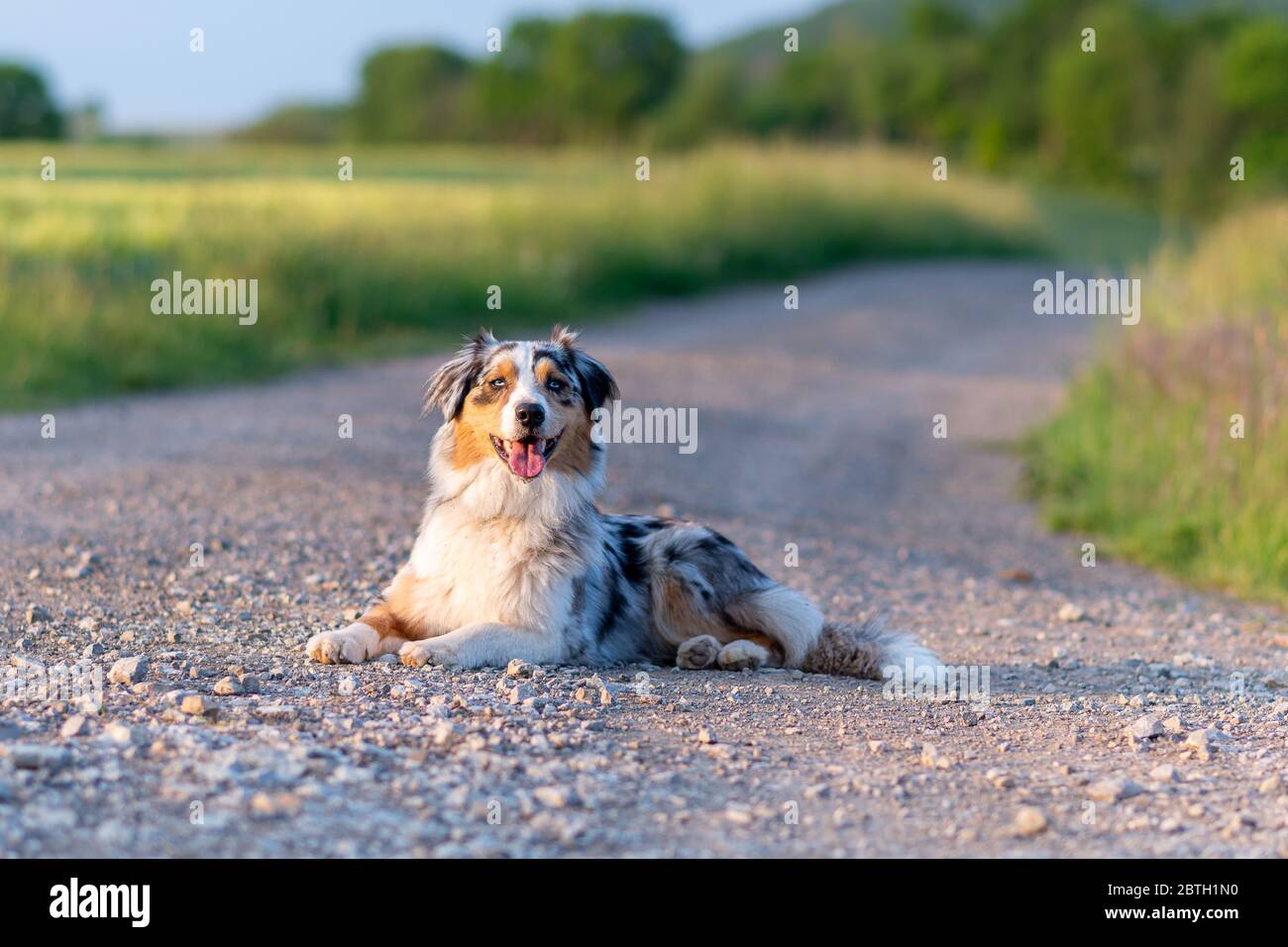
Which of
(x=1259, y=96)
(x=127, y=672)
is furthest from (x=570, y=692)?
(x=1259, y=96)

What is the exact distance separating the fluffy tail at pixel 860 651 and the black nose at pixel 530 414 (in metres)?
1.71

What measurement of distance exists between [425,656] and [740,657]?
144cm

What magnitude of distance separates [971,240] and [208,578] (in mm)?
28349

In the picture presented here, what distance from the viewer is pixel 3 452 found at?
1070 cm

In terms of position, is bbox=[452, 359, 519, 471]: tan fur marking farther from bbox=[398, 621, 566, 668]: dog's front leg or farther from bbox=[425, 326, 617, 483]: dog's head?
bbox=[398, 621, 566, 668]: dog's front leg

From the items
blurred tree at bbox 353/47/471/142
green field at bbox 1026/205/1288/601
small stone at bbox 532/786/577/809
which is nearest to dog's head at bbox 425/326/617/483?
small stone at bbox 532/786/577/809

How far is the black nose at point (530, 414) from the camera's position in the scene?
6.09 metres

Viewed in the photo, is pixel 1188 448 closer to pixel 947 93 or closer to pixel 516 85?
pixel 516 85

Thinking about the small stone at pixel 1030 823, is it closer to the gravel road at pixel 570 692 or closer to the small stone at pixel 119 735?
the gravel road at pixel 570 692

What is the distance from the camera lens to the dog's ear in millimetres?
6457
